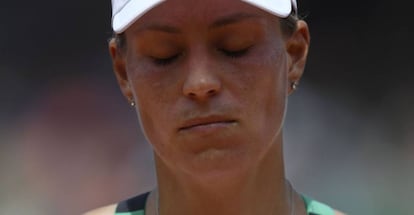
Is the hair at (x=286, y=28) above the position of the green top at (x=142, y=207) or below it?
above

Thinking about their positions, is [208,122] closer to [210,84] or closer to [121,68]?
[210,84]

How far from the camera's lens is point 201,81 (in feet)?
2.44

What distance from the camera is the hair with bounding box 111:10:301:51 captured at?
33.9 inches

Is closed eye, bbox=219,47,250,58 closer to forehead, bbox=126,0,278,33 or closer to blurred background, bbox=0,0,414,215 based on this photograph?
forehead, bbox=126,0,278,33

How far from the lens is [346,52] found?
170 cm

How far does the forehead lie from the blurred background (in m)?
0.96

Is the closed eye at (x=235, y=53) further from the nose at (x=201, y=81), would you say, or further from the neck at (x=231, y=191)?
the neck at (x=231, y=191)

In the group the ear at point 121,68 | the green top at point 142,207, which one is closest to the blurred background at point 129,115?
the green top at point 142,207

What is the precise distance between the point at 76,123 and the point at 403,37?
1.02 meters

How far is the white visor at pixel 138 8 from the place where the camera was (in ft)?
2.49

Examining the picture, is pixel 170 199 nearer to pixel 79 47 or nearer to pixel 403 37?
pixel 79 47

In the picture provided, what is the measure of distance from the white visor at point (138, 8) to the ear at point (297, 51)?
10 centimetres

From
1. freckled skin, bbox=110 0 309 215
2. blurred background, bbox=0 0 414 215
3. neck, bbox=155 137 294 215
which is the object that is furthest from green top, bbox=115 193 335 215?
blurred background, bbox=0 0 414 215

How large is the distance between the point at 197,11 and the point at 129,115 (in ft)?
3.36
